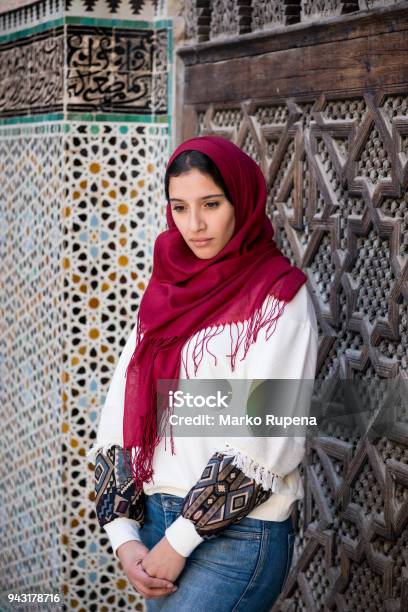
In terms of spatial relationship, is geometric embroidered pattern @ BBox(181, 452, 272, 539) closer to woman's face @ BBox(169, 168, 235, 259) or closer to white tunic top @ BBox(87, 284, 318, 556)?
white tunic top @ BBox(87, 284, 318, 556)

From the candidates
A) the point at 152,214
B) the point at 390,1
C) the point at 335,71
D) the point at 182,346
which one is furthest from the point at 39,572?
the point at 390,1

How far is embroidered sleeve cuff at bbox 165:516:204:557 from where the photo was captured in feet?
5.16

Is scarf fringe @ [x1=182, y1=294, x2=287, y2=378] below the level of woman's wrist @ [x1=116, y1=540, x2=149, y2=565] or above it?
above

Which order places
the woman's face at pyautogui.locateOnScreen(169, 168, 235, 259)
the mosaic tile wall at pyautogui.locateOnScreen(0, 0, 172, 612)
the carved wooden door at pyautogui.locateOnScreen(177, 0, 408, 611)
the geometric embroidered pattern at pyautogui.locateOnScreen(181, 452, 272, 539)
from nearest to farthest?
the geometric embroidered pattern at pyautogui.locateOnScreen(181, 452, 272, 539) → the woman's face at pyautogui.locateOnScreen(169, 168, 235, 259) → the carved wooden door at pyautogui.locateOnScreen(177, 0, 408, 611) → the mosaic tile wall at pyautogui.locateOnScreen(0, 0, 172, 612)

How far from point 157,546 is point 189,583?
8 centimetres

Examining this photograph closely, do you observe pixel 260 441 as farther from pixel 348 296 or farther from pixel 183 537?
pixel 348 296

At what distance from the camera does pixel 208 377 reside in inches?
64.3

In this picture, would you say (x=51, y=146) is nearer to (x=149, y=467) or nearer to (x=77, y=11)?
(x=77, y=11)

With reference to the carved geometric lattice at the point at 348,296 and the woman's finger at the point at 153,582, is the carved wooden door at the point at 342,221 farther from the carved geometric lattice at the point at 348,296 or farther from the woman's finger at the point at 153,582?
the woman's finger at the point at 153,582

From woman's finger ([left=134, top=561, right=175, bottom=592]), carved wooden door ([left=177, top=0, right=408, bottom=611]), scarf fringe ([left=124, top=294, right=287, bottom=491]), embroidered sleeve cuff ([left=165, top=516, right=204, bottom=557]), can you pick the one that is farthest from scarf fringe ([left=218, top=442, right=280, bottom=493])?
carved wooden door ([left=177, top=0, right=408, bottom=611])

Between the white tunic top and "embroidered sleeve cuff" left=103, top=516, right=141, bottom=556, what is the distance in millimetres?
90

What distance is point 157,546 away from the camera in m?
1.62

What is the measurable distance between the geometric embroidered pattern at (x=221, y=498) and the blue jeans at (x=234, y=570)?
46 millimetres

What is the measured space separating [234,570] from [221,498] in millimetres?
130
